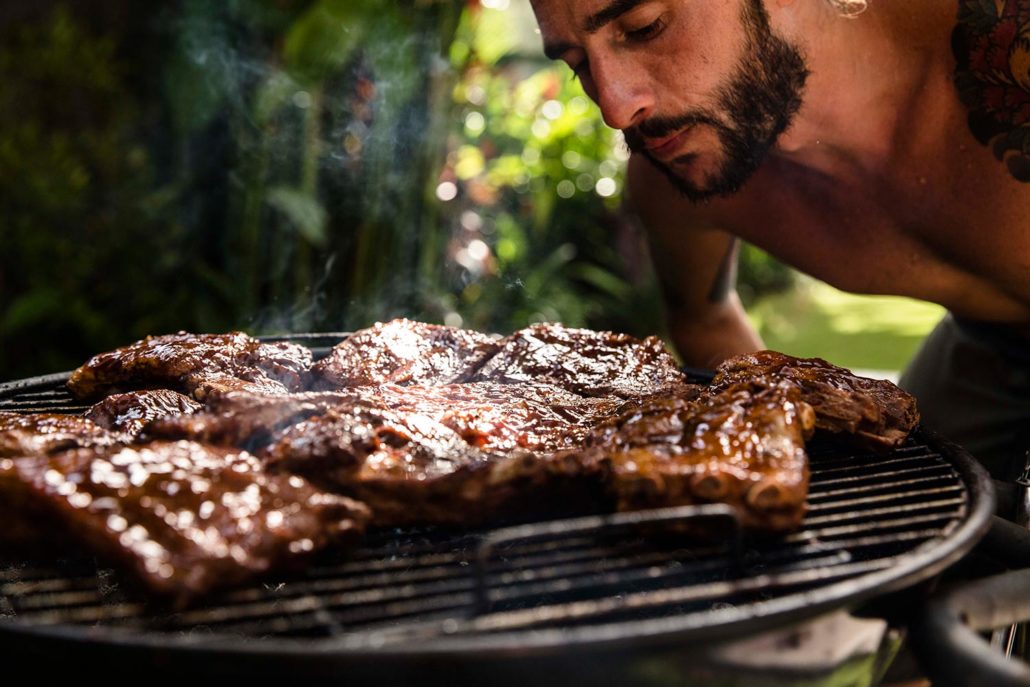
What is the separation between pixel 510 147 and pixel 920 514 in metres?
7.86

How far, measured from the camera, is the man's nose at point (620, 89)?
299 centimetres

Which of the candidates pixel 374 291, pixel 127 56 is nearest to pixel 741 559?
pixel 374 291

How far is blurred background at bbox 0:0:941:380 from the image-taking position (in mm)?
6352

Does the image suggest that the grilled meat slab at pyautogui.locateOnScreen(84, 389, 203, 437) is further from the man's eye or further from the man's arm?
the man's arm

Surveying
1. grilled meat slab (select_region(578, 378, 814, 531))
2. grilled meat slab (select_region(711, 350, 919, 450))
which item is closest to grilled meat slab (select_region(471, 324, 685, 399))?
grilled meat slab (select_region(711, 350, 919, 450))

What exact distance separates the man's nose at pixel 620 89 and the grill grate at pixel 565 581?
1.27 m

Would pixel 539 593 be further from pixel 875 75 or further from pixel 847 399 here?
pixel 875 75

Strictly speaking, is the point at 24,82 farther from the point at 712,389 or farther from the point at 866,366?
the point at 866,366

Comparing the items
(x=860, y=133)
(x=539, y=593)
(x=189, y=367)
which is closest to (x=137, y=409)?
(x=189, y=367)

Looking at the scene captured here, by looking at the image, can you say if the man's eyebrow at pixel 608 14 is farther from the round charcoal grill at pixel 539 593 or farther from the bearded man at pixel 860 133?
the round charcoal grill at pixel 539 593

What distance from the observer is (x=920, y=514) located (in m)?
2.20

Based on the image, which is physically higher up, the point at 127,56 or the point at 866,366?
the point at 127,56

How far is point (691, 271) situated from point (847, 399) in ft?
7.17

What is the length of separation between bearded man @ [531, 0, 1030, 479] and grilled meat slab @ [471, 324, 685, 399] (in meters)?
0.76
